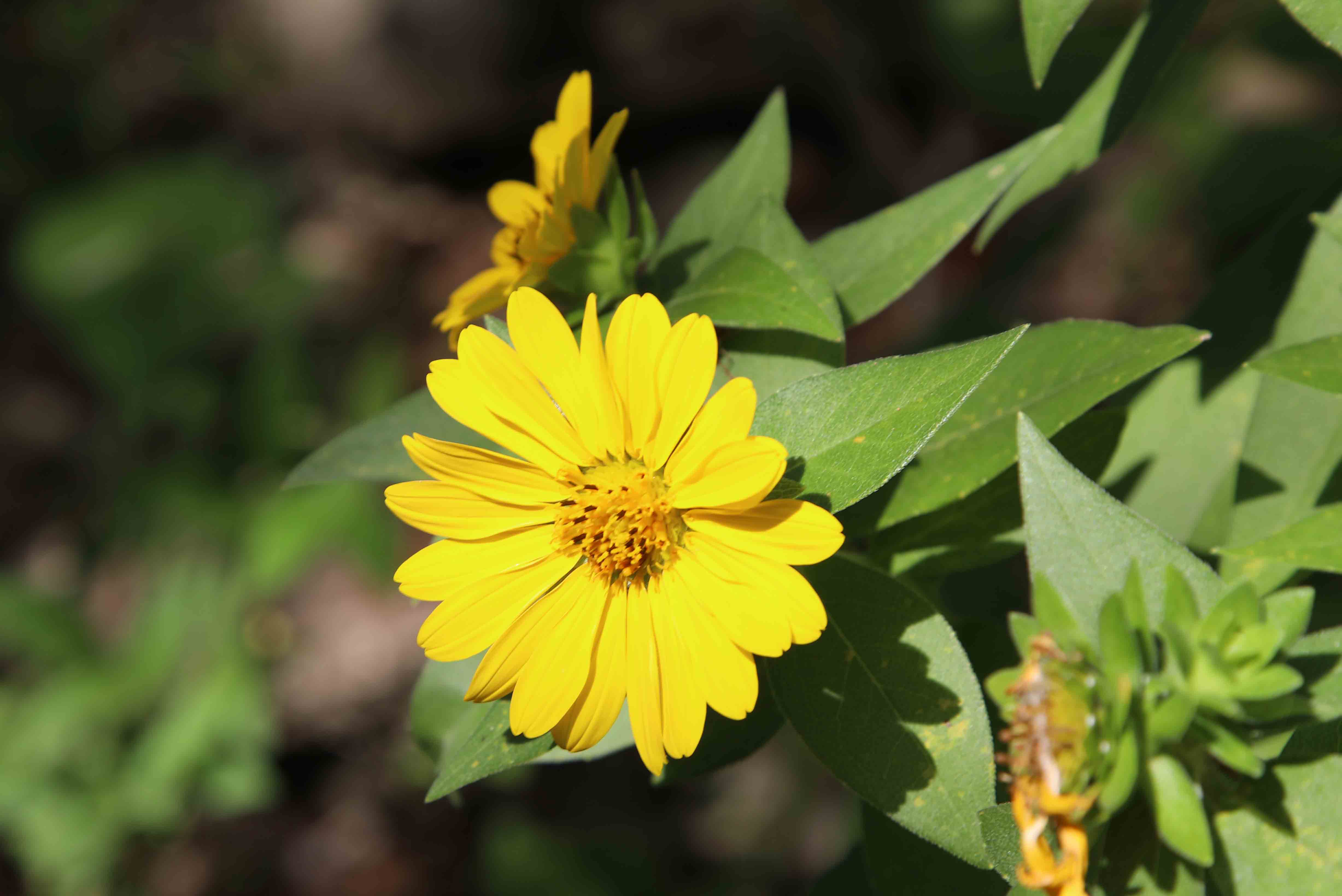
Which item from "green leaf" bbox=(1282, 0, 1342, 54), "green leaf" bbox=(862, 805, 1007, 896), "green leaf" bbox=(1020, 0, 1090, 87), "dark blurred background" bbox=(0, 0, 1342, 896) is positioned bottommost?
"dark blurred background" bbox=(0, 0, 1342, 896)

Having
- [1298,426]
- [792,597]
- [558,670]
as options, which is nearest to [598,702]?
[558,670]

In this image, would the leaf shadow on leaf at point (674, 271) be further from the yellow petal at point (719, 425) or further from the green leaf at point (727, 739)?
the green leaf at point (727, 739)

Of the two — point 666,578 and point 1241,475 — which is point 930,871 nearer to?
point 666,578

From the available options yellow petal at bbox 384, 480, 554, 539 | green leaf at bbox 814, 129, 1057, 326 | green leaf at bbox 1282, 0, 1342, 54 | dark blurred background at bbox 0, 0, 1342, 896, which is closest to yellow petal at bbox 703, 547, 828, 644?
yellow petal at bbox 384, 480, 554, 539

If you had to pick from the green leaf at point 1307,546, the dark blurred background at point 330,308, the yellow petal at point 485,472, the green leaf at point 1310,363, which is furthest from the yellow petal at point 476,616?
the dark blurred background at point 330,308

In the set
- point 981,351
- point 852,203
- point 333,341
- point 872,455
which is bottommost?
point 333,341

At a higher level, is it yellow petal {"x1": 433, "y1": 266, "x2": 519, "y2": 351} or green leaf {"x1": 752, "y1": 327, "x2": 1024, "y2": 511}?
green leaf {"x1": 752, "y1": 327, "x2": 1024, "y2": 511}

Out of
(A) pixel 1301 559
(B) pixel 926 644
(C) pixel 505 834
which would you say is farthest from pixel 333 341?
(A) pixel 1301 559

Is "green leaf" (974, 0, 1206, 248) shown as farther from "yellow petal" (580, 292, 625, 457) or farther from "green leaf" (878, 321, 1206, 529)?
"yellow petal" (580, 292, 625, 457)
